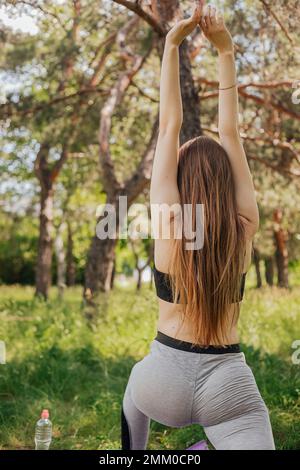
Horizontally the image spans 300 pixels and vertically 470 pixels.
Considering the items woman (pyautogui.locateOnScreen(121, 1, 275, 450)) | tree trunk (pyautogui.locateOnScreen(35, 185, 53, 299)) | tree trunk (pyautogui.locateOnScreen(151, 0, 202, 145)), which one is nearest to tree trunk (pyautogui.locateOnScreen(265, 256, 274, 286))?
tree trunk (pyautogui.locateOnScreen(35, 185, 53, 299))

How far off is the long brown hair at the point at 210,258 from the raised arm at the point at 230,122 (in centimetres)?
6

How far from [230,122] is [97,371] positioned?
14.9 ft

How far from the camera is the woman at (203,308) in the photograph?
2059 millimetres

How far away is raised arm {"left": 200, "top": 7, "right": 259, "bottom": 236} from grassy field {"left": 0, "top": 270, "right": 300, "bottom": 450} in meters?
2.55

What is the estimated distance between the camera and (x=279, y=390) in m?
5.20

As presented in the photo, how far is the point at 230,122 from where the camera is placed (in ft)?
7.72

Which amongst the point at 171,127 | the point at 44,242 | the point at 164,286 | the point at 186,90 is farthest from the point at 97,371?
the point at 44,242

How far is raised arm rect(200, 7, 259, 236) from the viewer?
2.23m

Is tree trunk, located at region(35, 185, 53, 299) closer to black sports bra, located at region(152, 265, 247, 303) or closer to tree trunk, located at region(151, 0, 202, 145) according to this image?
tree trunk, located at region(151, 0, 202, 145)

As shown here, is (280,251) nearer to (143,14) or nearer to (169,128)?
(143,14)

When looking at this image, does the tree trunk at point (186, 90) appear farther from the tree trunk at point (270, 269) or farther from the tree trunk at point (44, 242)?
the tree trunk at point (270, 269)

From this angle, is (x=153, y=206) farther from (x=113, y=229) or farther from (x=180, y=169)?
(x=113, y=229)

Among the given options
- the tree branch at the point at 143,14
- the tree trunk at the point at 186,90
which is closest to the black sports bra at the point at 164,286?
the tree branch at the point at 143,14

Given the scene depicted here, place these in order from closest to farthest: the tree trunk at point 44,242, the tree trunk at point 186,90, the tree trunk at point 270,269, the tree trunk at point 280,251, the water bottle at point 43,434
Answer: the water bottle at point 43,434 < the tree trunk at point 186,90 < the tree trunk at point 44,242 < the tree trunk at point 280,251 < the tree trunk at point 270,269
